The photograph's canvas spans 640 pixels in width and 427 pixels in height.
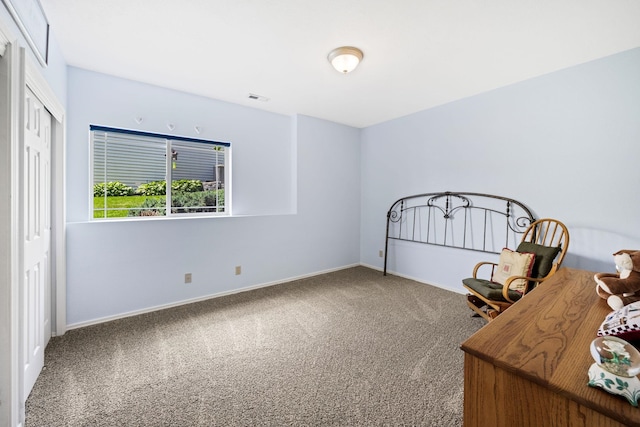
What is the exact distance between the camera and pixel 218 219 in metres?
3.33

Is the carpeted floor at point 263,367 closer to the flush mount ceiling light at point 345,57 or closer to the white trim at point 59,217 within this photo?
the white trim at point 59,217

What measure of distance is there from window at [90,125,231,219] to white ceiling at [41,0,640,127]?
67 centimetres

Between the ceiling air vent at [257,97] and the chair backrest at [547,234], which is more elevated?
the ceiling air vent at [257,97]

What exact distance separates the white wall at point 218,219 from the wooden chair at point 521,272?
7.81ft

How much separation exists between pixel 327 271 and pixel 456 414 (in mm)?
Answer: 2972

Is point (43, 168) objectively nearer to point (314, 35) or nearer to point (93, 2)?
point (93, 2)

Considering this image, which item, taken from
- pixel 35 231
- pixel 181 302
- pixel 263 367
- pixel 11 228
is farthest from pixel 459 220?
pixel 35 231

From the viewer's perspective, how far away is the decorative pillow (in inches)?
93.3

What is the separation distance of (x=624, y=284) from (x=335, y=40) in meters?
2.33

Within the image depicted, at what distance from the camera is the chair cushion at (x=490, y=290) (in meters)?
2.25

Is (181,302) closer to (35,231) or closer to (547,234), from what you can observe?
(35,231)

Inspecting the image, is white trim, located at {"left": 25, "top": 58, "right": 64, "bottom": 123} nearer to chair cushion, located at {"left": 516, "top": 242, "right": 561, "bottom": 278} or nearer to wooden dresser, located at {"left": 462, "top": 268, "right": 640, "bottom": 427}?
wooden dresser, located at {"left": 462, "top": 268, "right": 640, "bottom": 427}

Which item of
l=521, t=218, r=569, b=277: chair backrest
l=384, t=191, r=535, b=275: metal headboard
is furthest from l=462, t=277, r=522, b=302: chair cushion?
l=384, t=191, r=535, b=275: metal headboard

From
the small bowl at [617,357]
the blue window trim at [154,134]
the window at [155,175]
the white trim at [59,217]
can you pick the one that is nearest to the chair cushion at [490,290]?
the small bowl at [617,357]
